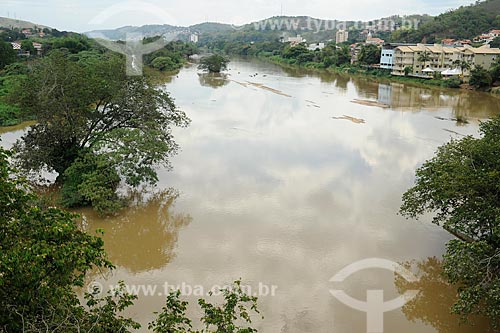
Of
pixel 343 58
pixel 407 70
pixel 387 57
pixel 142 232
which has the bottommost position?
pixel 142 232

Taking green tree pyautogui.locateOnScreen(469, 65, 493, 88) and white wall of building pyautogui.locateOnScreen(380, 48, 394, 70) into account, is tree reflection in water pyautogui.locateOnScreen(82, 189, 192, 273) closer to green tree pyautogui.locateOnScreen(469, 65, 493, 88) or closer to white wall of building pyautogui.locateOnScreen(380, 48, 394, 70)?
green tree pyautogui.locateOnScreen(469, 65, 493, 88)

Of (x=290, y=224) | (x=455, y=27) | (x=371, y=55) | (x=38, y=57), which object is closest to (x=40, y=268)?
(x=290, y=224)

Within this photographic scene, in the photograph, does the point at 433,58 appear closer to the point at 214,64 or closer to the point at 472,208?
the point at 214,64

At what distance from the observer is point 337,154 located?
17047 millimetres

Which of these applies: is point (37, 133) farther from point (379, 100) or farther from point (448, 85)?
point (448, 85)

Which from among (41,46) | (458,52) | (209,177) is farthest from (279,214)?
(41,46)

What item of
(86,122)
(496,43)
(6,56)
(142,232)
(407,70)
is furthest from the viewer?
(496,43)

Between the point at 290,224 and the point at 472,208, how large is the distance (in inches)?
171

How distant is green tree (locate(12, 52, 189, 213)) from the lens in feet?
38.5

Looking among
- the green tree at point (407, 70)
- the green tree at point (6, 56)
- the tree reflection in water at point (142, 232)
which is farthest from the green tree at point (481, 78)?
the green tree at point (6, 56)

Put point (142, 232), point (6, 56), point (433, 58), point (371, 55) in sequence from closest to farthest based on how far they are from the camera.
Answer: point (142, 232) < point (6, 56) < point (433, 58) < point (371, 55)

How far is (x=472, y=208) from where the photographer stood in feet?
26.6

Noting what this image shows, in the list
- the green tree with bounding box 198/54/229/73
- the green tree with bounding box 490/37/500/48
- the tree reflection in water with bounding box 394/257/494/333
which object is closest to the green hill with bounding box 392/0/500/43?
the green tree with bounding box 490/37/500/48

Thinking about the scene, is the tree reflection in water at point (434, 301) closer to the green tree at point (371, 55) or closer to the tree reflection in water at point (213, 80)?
the tree reflection in water at point (213, 80)
